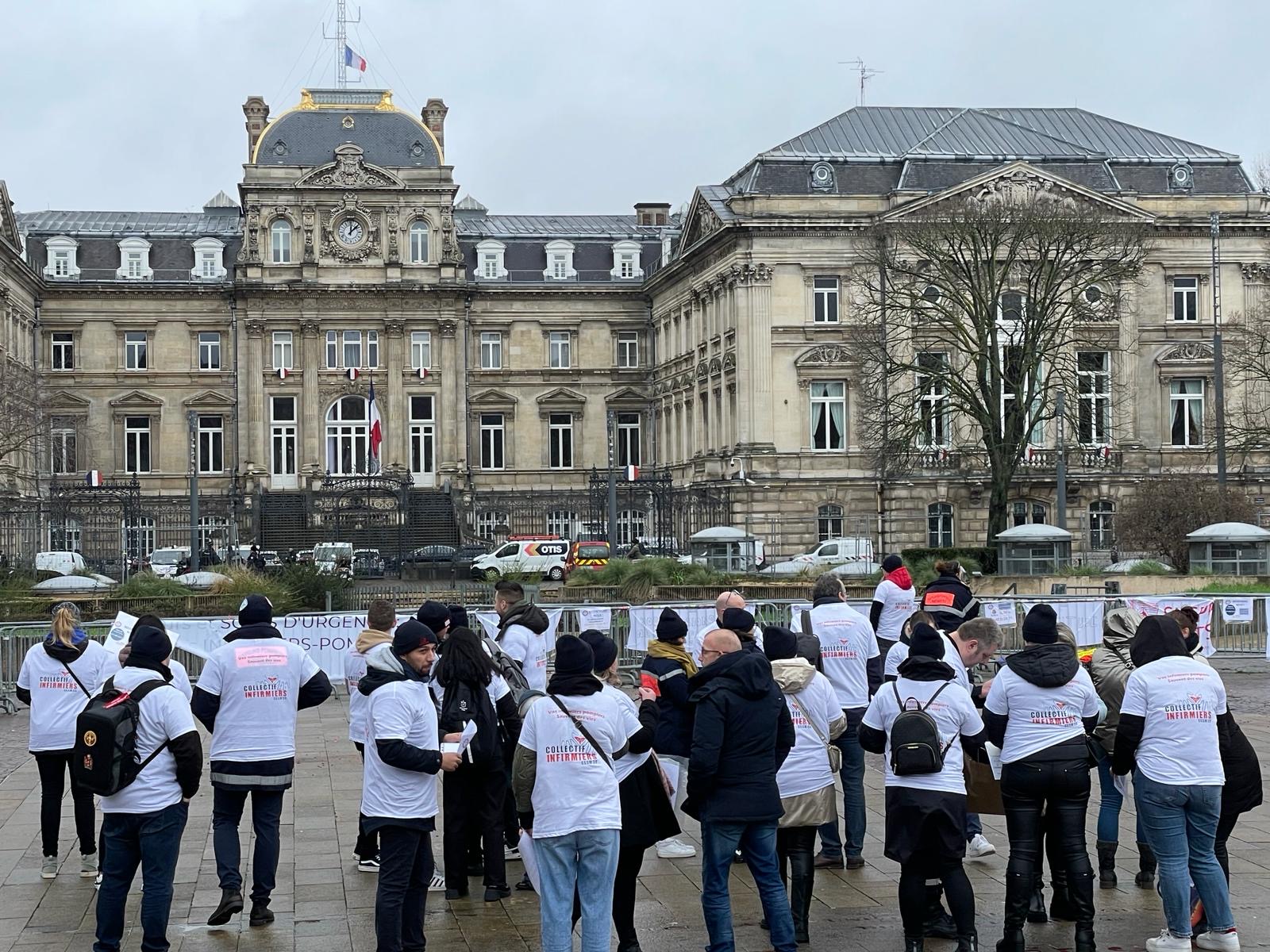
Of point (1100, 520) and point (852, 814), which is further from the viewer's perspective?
point (1100, 520)

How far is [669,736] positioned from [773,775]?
0.65 m

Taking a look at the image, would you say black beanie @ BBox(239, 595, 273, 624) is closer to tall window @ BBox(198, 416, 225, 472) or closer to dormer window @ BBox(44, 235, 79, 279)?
tall window @ BBox(198, 416, 225, 472)

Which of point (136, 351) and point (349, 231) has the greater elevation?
point (349, 231)

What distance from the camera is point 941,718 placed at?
405 inches

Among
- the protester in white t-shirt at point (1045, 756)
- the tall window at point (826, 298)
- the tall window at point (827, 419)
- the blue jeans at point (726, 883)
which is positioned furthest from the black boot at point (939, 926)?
the tall window at point (826, 298)

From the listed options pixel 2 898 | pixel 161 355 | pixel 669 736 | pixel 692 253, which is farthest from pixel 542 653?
pixel 161 355

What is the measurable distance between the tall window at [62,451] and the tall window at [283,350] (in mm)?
8902

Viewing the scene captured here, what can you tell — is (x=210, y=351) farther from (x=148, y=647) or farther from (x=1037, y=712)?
(x=1037, y=712)

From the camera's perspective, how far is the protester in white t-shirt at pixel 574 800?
928 centimetres

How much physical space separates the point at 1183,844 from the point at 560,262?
66260mm

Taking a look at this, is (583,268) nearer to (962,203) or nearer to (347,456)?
(347,456)

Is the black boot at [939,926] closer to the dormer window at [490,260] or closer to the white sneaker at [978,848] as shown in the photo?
the white sneaker at [978,848]

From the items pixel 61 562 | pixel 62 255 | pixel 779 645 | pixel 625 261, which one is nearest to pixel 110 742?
pixel 779 645

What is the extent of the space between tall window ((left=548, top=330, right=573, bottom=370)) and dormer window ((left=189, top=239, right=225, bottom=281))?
559 inches
